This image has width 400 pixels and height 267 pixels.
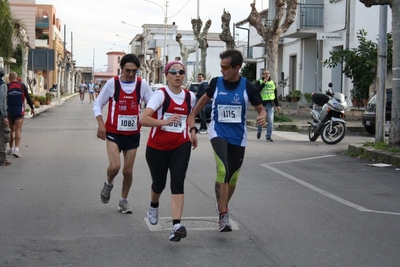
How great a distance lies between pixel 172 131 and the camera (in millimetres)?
6957

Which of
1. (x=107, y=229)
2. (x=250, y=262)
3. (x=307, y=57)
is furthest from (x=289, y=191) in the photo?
(x=307, y=57)

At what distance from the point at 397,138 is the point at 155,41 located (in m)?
89.4

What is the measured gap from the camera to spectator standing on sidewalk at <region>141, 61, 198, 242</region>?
22.5 ft

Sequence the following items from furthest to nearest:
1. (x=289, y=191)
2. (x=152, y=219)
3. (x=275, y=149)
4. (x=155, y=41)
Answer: (x=155, y=41), (x=275, y=149), (x=289, y=191), (x=152, y=219)

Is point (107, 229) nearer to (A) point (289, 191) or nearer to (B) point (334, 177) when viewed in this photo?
(A) point (289, 191)

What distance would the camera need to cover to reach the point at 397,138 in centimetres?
1498

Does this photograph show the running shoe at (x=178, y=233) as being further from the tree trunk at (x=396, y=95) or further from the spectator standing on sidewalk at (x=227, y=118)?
the tree trunk at (x=396, y=95)

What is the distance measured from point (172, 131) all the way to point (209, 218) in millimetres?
1518

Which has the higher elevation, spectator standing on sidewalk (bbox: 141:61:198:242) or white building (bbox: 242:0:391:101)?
white building (bbox: 242:0:391:101)

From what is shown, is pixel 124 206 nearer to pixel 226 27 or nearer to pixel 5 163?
pixel 5 163

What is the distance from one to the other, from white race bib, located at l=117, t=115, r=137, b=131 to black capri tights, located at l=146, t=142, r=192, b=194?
1094 millimetres

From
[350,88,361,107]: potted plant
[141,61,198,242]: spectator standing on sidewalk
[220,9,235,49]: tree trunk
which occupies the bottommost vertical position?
[141,61,198,242]: spectator standing on sidewalk

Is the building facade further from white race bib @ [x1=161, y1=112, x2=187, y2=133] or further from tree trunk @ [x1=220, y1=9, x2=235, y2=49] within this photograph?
white race bib @ [x1=161, y1=112, x2=187, y2=133]

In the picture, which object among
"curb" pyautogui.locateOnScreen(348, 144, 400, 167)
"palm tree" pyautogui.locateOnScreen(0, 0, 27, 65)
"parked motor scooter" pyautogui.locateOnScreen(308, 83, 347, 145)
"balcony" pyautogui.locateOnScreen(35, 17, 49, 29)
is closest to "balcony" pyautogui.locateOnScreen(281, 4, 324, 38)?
"palm tree" pyautogui.locateOnScreen(0, 0, 27, 65)
